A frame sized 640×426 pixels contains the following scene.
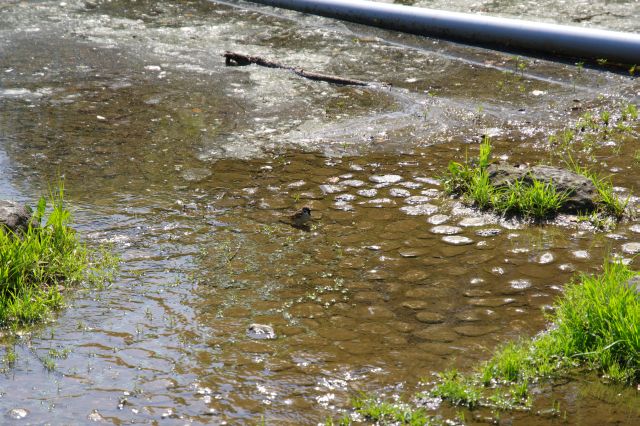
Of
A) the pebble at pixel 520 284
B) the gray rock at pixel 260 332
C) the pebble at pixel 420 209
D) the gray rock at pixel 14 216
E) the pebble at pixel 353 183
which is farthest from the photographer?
the pebble at pixel 353 183

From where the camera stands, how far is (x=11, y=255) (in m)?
3.67

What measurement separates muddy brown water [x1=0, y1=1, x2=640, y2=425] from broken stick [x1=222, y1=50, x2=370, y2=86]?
0.13m

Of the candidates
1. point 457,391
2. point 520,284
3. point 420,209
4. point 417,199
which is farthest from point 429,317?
point 417,199

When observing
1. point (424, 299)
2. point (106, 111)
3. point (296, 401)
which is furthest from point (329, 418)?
point (106, 111)

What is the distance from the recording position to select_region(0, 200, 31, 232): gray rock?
3826 mm

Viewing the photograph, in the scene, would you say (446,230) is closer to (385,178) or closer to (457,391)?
(385,178)

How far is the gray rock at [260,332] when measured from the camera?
10.9 ft

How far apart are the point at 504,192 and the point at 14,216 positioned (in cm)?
244

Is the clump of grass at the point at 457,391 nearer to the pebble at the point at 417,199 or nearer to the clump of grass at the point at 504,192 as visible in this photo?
the clump of grass at the point at 504,192

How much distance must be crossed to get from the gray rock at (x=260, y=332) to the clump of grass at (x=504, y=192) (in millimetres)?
1546

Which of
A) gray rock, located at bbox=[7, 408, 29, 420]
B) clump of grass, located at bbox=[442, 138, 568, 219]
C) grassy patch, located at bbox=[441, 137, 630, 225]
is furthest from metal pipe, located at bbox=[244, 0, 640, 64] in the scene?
gray rock, located at bbox=[7, 408, 29, 420]

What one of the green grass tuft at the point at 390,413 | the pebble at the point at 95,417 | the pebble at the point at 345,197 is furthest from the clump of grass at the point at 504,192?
the pebble at the point at 95,417

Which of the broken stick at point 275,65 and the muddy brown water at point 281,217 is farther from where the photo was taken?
the broken stick at point 275,65

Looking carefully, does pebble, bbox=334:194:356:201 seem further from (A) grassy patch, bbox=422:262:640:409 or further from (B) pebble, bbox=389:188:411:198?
(A) grassy patch, bbox=422:262:640:409
